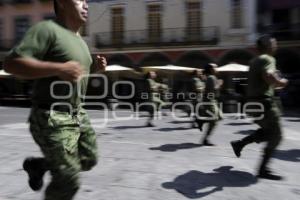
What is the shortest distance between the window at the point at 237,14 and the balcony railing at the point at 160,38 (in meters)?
1.05

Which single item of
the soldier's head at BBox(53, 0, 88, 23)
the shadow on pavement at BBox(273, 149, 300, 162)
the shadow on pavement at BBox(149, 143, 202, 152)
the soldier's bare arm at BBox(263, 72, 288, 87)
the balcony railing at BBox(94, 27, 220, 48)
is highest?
the balcony railing at BBox(94, 27, 220, 48)

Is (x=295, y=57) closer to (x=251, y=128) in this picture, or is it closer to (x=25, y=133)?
(x=251, y=128)

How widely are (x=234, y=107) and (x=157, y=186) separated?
14468mm

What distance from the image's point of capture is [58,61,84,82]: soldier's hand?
2.81 m

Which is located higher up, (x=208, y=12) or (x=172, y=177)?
(x=208, y=12)

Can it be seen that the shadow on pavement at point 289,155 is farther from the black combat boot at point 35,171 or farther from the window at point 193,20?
the window at point 193,20

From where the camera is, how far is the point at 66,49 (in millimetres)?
3066

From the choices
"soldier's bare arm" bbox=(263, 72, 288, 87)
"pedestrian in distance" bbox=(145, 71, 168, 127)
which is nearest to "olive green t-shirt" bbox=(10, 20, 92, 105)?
"soldier's bare arm" bbox=(263, 72, 288, 87)

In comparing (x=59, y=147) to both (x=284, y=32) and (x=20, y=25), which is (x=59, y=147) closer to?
(x=284, y=32)

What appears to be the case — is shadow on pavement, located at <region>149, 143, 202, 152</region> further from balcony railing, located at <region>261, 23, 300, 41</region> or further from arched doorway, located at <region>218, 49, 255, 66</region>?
arched doorway, located at <region>218, 49, 255, 66</region>

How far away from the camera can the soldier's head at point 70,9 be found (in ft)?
10.5

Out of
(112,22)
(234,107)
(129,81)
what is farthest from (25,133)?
(112,22)

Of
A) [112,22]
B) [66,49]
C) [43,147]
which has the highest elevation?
[112,22]

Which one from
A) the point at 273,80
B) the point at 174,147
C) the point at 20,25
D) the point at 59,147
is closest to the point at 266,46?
the point at 273,80
